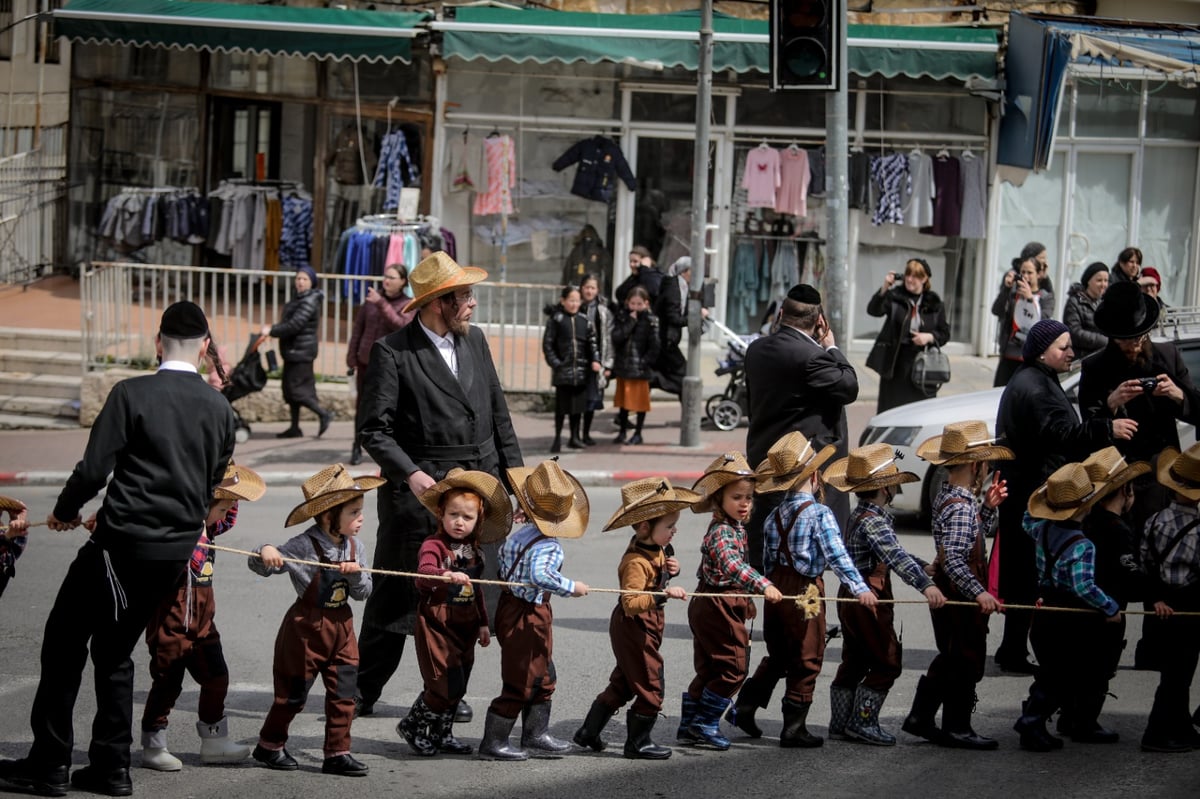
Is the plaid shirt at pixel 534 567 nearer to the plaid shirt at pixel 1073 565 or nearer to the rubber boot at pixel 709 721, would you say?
the rubber boot at pixel 709 721

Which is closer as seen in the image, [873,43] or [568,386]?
[568,386]

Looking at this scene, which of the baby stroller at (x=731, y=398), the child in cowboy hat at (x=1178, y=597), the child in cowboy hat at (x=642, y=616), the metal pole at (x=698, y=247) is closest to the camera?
the child in cowboy hat at (x=642, y=616)

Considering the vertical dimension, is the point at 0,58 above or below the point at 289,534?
above

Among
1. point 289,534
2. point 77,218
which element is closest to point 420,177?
point 77,218

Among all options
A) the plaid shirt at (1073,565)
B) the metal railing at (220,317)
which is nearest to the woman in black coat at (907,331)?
the metal railing at (220,317)

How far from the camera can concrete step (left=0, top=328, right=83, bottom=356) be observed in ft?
59.3

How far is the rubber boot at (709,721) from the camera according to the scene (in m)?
6.87

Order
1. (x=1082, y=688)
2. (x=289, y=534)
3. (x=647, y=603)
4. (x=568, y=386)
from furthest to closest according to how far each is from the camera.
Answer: (x=568, y=386) < (x=289, y=534) < (x=1082, y=688) < (x=647, y=603)

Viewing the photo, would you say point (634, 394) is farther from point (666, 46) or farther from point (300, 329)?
point (666, 46)

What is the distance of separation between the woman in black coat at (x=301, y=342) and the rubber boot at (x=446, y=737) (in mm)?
9509

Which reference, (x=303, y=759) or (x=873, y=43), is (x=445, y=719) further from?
(x=873, y=43)

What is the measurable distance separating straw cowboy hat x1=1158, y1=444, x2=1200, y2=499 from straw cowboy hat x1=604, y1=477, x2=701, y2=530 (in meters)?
2.14

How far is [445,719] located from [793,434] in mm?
2000

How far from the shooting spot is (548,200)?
1986 centimetres
